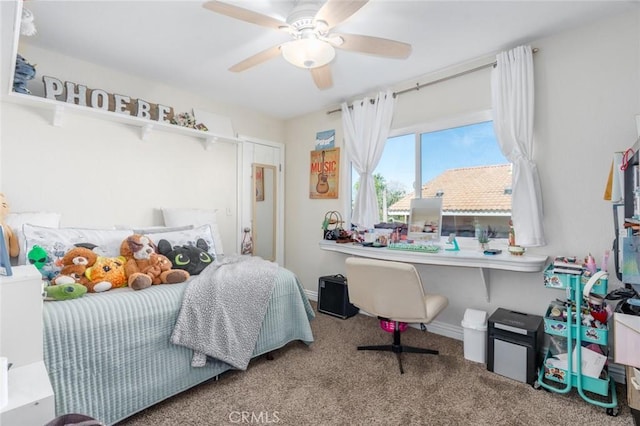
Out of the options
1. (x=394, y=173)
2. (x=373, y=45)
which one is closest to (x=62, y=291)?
(x=373, y=45)

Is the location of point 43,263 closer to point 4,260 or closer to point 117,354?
point 117,354

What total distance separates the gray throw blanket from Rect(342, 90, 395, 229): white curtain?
4.57 feet

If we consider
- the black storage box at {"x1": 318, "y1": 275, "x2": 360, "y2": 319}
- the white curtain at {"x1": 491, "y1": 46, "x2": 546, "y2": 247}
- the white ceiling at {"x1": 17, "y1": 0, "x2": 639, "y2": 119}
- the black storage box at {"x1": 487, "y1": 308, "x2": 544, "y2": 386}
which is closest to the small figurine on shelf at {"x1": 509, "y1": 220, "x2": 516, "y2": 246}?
the white curtain at {"x1": 491, "y1": 46, "x2": 546, "y2": 247}

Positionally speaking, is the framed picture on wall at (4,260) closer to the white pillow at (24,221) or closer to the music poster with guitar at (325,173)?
the white pillow at (24,221)

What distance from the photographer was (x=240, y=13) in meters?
1.68

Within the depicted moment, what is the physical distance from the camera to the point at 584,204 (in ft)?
7.27

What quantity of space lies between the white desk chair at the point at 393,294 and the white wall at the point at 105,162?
201cm

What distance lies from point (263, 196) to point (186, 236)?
5.12 ft

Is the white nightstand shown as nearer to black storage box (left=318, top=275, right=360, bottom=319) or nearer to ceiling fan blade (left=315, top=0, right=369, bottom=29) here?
ceiling fan blade (left=315, top=0, right=369, bottom=29)

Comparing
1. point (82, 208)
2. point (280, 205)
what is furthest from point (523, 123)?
point (82, 208)

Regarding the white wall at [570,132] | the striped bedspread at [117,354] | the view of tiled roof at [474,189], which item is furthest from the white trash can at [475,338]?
the striped bedspread at [117,354]

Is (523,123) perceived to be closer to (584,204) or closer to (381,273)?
(584,204)

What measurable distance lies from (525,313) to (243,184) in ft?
10.3

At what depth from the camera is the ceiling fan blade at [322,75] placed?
221 cm
